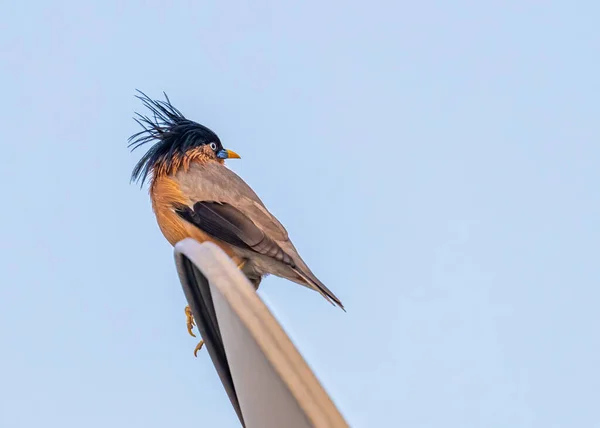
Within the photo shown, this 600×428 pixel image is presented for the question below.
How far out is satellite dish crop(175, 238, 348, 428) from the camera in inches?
73.7

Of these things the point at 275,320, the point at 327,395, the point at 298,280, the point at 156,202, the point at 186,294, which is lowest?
the point at 327,395

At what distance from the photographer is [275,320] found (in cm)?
199

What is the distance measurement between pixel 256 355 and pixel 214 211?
3.29 metres

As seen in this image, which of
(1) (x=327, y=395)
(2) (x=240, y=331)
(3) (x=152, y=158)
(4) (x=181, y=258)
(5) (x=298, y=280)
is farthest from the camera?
(3) (x=152, y=158)

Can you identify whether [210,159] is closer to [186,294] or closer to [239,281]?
[186,294]

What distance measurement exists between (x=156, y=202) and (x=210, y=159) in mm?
646

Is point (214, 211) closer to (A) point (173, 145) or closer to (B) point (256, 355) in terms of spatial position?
(A) point (173, 145)

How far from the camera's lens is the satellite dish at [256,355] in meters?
1.87

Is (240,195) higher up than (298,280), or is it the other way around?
(240,195)

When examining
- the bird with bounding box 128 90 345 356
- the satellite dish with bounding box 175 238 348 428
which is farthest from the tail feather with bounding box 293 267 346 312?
the satellite dish with bounding box 175 238 348 428

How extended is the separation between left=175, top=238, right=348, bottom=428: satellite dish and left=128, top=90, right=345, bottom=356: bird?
8.63 feet

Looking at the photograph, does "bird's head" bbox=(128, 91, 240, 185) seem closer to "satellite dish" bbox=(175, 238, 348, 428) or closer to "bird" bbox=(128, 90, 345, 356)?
"bird" bbox=(128, 90, 345, 356)

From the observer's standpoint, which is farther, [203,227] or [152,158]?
[152,158]

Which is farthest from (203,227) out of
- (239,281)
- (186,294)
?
(239,281)
